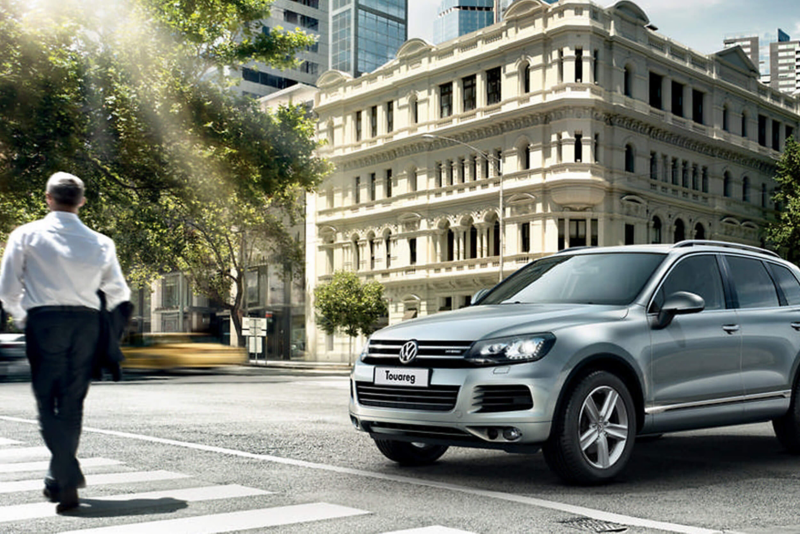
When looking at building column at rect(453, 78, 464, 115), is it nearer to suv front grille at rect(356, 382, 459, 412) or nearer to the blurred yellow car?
the blurred yellow car

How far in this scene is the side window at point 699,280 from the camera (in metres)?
7.25

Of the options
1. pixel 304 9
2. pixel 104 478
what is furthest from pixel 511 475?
pixel 304 9

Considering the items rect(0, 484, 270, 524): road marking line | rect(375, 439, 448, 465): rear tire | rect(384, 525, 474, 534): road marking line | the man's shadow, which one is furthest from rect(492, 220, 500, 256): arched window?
rect(384, 525, 474, 534): road marking line

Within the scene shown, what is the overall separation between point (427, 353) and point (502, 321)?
1.81ft

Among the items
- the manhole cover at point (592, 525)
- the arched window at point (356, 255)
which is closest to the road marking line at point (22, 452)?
the manhole cover at point (592, 525)

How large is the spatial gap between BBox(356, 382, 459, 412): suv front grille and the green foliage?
4272 cm

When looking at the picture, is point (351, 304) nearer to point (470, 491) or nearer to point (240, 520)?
point (470, 491)

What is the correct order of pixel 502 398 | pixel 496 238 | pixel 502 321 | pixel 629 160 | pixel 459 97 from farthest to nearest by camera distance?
pixel 459 97
pixel 496 238
pixel 629 160
pixel 502 321
pixel 502 398

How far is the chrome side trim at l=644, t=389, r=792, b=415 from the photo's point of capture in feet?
21.9

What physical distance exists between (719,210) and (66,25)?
3589 centimetres

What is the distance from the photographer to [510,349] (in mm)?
6066

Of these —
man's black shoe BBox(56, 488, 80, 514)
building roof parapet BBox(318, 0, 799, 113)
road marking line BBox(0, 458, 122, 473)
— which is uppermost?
building roof parapet BBox(318, 0, 799, 113)

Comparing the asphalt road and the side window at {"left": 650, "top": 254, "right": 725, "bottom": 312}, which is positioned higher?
the side window at {"left": 650, "top": 254, "right": 725, "bottom": 312}

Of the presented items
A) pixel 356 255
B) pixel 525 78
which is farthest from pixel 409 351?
pixel 356 255
